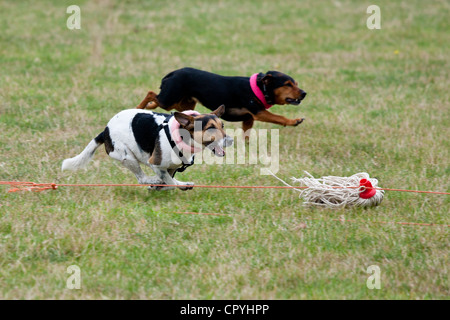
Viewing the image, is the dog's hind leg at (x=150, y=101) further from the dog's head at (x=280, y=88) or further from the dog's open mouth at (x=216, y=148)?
the dog's open mouth at (x=216, y=148)

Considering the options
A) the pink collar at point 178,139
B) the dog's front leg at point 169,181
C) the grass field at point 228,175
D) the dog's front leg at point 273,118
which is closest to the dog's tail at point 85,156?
the grass field at point 228,175

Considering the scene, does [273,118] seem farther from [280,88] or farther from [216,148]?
[216,148]

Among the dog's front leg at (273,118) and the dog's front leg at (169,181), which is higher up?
the dog's front leg at (273,118)

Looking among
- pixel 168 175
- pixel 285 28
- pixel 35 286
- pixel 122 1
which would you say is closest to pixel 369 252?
pixel 168 175

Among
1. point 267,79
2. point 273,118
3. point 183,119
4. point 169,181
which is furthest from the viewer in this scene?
point 273,118

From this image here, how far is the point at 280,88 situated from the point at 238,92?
1.62ft

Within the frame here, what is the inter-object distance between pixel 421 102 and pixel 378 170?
318 cm

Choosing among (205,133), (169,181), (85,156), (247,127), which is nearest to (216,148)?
(205,133)

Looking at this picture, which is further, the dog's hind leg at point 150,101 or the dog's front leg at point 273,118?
the dog's hind leg at point 150,101

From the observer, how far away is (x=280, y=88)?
23.6ft

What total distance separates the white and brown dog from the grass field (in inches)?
11.2

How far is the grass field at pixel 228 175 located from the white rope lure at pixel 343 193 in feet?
0.28

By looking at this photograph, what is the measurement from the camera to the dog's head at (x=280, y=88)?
7172mm

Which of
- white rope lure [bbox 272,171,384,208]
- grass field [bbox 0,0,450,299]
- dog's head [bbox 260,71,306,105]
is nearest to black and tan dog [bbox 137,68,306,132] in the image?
dog's head [bbox 260,71,306,105]
